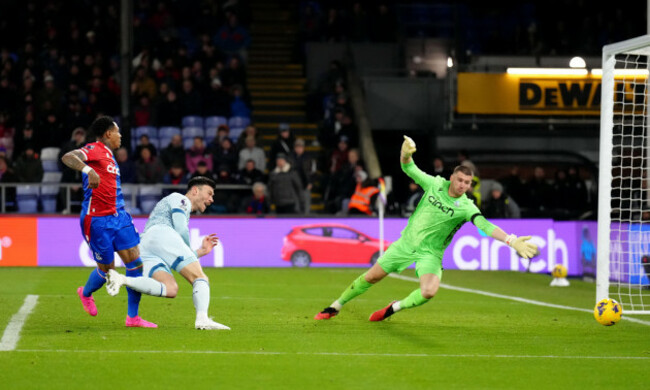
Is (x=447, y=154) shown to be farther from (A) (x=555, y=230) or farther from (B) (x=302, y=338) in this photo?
(B) (x=302, y=338)

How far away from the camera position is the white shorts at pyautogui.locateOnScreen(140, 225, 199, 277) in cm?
1023

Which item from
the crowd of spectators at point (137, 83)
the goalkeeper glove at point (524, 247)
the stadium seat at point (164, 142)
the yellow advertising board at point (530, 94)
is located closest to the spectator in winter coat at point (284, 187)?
the crowd of spectators at point (137, 83)

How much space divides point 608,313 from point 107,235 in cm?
516

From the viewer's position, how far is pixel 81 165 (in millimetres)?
9820

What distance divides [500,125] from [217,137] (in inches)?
311

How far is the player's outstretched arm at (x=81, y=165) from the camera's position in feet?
31.6

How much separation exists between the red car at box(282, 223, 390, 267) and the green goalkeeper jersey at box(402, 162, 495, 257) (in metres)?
10.4

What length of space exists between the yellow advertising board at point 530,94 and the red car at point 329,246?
681 cm

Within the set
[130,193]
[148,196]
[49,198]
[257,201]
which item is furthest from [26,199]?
[257,201]

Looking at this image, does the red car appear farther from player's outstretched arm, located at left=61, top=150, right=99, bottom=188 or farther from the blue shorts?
player's outstretched arm, located at left=61, top=150, right=99, bottom=188

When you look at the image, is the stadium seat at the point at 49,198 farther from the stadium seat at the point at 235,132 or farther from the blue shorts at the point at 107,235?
the blue shorts at the point at 107,235

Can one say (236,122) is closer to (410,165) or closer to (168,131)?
(168,131)

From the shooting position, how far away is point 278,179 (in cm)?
2200

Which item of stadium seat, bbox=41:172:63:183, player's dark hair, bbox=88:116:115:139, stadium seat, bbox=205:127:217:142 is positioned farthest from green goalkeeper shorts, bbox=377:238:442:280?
stadium seat, bbox=205:127:217:142
